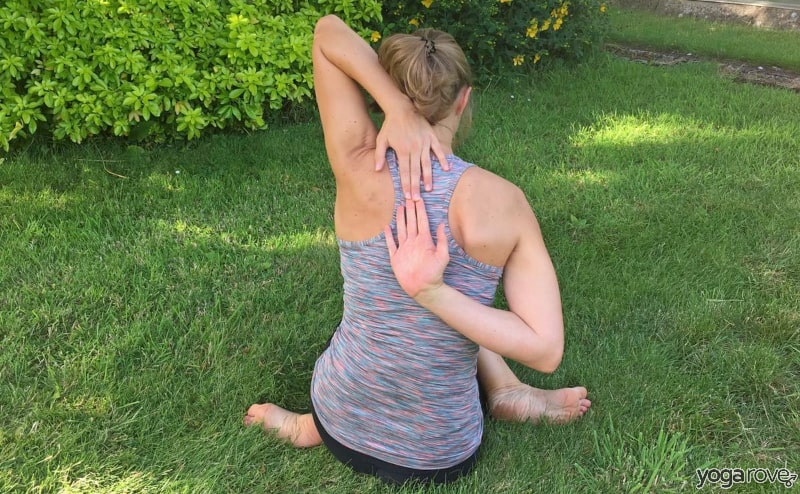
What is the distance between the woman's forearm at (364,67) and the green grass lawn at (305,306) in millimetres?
1191

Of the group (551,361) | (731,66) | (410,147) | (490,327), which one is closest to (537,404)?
(551,361)

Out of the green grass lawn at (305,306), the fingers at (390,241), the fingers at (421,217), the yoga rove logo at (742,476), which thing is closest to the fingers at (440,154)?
the fingers at (421,217)

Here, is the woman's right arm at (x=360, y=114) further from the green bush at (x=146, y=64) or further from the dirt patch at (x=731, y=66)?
the dirt patch at (x=731, y=66)

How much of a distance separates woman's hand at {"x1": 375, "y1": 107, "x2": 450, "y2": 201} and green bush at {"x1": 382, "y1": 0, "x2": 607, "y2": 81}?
12.4 ft

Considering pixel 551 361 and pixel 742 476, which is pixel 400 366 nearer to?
pixel 551 361

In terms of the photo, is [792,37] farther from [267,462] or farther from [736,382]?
[267,462]

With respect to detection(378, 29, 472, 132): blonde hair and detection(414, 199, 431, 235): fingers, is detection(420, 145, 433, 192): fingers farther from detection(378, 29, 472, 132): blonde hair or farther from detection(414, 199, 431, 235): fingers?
detection(378, 29, 472, 132): blonde hair

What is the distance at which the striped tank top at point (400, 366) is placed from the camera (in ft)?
5.90

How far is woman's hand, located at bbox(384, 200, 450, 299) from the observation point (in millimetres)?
1618

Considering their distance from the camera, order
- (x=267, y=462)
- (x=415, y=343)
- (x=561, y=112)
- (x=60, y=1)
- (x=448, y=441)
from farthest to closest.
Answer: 1. (x=561, y=112)
2. (x=60, y=1)
3. (x=267, y=462)
4. (x=448, y=441)
5. (x=415, y=343)

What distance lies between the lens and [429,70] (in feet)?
5.57

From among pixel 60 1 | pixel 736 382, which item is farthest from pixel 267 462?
pixel 60 1

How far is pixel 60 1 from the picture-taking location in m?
3.77

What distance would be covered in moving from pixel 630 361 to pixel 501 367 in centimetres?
61
